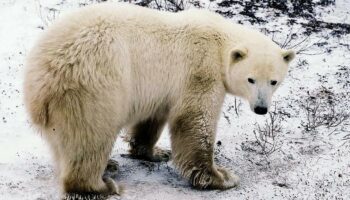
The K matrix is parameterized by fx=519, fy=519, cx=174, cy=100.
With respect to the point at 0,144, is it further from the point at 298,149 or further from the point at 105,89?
the point at 298,149

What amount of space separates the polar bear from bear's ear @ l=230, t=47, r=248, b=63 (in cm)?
1

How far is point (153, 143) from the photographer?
6473mm

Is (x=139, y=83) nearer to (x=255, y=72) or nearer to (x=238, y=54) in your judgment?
(x=238, y=54)

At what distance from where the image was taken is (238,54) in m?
5.68

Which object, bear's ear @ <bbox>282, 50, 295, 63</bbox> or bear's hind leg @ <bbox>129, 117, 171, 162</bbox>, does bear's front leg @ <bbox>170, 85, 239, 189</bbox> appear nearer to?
bear's hind leg @ <bbox>129, 117, 171, 162</bbox>

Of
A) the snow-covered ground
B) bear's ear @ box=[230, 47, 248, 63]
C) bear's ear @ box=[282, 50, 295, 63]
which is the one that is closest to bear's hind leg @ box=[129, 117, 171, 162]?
the snow-covered ground

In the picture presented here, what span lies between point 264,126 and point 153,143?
6.89 feet

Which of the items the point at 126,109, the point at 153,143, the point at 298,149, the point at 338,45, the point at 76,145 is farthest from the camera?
the point at 338,45

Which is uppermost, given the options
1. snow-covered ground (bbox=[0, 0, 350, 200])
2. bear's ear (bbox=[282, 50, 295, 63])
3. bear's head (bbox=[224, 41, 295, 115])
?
bear's ear (bbox=[282, 50, 295, 63])

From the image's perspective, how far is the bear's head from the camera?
18.6 ft

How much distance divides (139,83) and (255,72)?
129cm

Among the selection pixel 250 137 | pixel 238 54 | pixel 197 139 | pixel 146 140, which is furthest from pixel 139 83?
pixel 250 137

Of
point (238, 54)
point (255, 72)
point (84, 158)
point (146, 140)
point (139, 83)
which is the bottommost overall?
point (146, 140)

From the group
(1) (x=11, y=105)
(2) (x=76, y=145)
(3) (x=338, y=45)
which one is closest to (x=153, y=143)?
(2) (x=76, y=145)
